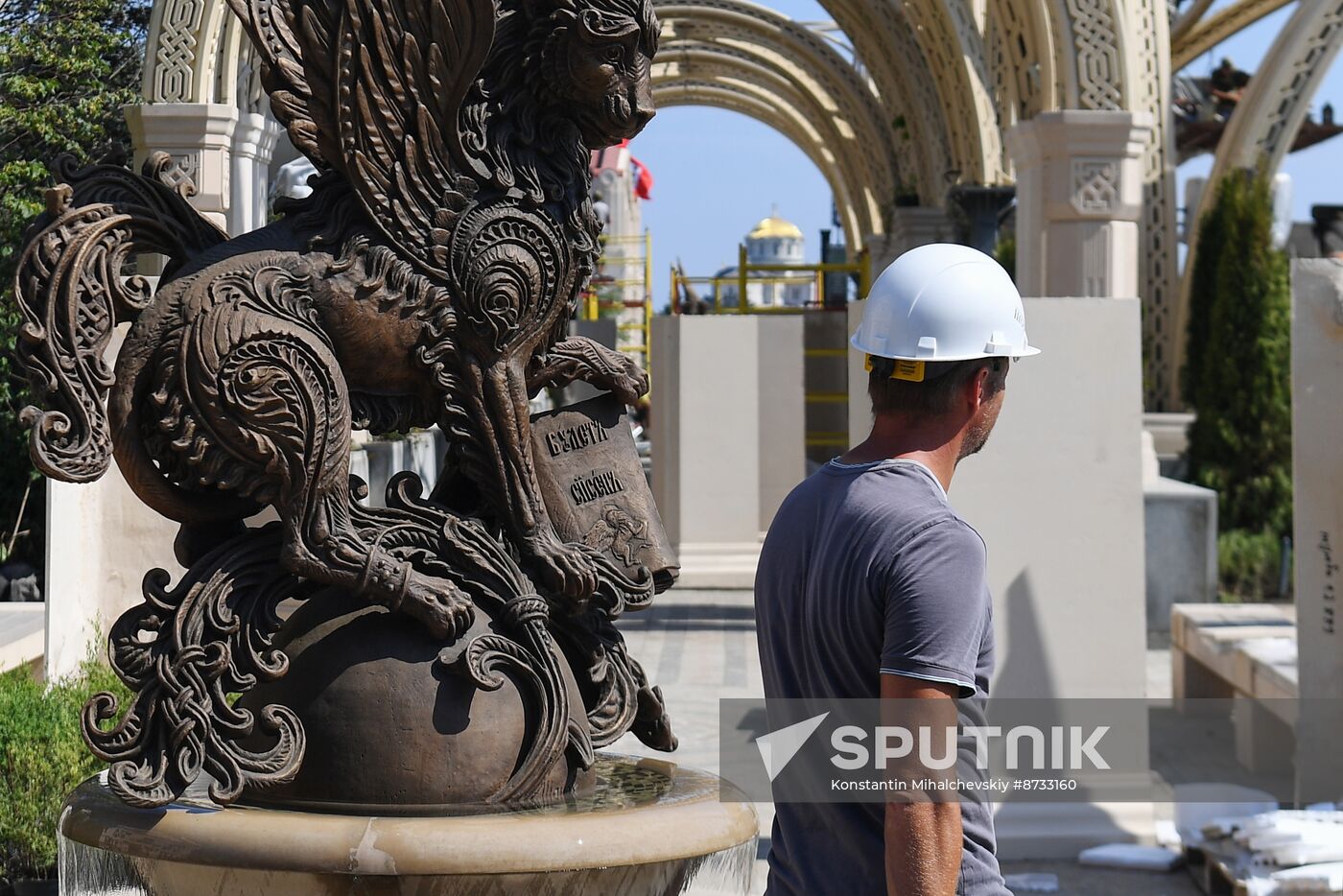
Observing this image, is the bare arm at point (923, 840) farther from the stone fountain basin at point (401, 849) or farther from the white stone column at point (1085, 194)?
the white stone column at point (1085, 194)

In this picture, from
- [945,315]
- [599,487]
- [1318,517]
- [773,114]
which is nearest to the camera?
[945,315]

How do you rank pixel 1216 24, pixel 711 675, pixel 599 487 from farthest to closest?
pixel 1216 24 → pixel 711 675 → pixel 599 487

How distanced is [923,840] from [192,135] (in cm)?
937

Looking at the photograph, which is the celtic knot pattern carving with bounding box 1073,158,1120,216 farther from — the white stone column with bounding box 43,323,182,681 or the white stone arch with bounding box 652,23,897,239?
the white stone arch with bounding box 652,23,897,239

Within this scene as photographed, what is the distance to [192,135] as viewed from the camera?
1038 cm

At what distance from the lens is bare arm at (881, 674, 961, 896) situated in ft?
6.82

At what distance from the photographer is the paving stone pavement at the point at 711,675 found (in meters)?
5.97

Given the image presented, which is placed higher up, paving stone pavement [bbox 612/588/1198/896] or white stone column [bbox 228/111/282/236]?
white stone column [bbox 228/111/282/236]

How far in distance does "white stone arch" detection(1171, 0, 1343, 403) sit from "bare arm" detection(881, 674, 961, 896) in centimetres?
1738

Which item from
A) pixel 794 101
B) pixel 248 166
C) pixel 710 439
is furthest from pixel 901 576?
pixel 794 101

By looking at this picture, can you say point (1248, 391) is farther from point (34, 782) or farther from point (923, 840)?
point (923, 840)

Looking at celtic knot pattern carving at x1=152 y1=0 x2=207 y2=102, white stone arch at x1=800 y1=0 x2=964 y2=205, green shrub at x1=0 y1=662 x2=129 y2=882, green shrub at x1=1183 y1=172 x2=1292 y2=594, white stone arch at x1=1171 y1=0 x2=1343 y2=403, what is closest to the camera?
green shrub at x1=0 y1=662 x2=129 y2=882
